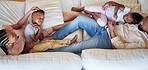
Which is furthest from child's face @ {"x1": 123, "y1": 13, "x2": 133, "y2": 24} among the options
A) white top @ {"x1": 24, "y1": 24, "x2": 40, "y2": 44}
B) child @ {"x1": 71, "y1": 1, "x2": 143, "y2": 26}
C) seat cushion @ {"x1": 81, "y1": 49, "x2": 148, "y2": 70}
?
white top @ {"x1": 24, "y1": 24, "x2": 40, "y2": 44}

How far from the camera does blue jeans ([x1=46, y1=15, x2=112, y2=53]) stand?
1354 millimetres

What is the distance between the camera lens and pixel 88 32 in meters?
1.49

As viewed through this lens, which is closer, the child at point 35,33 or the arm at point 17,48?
the arm at point 17,48

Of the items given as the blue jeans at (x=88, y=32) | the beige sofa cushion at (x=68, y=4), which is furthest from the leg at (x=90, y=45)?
the beige sofa cushion at (x=68, y=4)

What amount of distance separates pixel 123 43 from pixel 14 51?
1174mm

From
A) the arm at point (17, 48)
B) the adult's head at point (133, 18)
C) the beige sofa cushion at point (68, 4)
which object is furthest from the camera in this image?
the beige sofa cushion at point (68, 4)

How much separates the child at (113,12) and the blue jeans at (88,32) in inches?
3.9

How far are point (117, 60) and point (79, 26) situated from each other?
2.17 ft

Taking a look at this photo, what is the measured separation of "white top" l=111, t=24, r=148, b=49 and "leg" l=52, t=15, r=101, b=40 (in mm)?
262

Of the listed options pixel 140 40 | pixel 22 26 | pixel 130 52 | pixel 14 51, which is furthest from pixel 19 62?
pixel 140 40

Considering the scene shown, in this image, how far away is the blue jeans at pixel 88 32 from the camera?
4.44ft

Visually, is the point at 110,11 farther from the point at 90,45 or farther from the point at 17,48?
the point at 17,48

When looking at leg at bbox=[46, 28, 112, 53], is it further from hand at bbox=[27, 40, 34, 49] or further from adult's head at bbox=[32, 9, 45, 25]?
adult's head at bbox=[32, 9, 45, 25]

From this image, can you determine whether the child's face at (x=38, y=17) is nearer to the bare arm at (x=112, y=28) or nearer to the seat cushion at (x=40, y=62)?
the seat cushion at (x=40, y=62)
